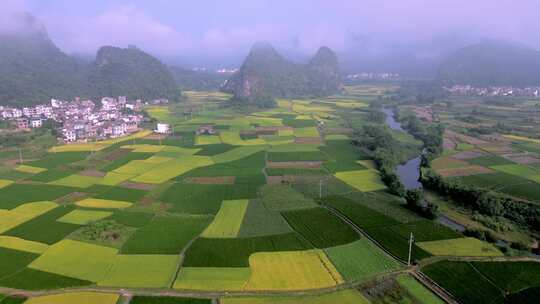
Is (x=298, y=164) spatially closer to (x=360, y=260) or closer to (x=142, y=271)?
(x=360, y=260)

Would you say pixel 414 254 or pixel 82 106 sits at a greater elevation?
pixel 82 106

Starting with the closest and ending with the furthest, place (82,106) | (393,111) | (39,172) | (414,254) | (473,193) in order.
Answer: (414,254) → (473,193) → (39,172) → (82,106) → (393,111)

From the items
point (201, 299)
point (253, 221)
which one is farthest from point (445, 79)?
point (201, 299)

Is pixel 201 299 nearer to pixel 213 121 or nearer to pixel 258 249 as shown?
pixel 258 249

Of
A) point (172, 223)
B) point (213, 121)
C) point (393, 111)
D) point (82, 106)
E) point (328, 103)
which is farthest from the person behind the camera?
point (328, 103)

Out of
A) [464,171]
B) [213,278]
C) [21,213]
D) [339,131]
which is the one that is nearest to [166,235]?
[213,278]

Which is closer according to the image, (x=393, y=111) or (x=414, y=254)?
(x=414, y=254)
